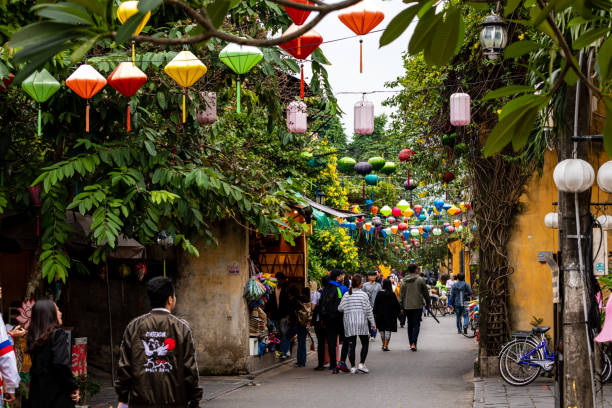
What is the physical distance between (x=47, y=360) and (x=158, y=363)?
5.86 ft

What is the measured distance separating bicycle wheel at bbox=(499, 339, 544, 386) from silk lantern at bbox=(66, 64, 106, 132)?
768cm

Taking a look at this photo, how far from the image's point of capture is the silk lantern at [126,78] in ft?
27.2

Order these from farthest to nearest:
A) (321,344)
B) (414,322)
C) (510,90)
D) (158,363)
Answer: (414,322) → (321,344) → (158,363) → (510,90)

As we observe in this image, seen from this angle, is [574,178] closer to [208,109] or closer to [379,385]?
[208,109]

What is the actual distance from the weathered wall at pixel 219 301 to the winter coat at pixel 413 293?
551 centimetres

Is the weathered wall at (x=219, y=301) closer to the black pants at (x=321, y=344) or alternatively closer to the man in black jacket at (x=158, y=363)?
the black pants at (x=321, y=344)

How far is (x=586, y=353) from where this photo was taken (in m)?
6.34

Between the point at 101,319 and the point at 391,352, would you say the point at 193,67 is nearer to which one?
the point at 101,319

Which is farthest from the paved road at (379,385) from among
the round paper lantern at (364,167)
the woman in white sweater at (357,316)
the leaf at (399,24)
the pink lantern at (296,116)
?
the leaf at (399,24)

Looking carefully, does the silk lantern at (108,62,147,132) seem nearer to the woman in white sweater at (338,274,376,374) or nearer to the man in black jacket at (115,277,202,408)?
the man in black jacket at (115,277,202,408)

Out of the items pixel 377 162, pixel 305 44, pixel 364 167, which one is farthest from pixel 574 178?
pixel 364 167

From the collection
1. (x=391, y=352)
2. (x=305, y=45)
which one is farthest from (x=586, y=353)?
(x=391, y=352)

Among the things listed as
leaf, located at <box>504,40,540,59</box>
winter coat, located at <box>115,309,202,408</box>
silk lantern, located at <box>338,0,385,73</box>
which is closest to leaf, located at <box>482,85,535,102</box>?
leaf, located at <box>504,40,540,59</box>

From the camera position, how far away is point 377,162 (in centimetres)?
1878
